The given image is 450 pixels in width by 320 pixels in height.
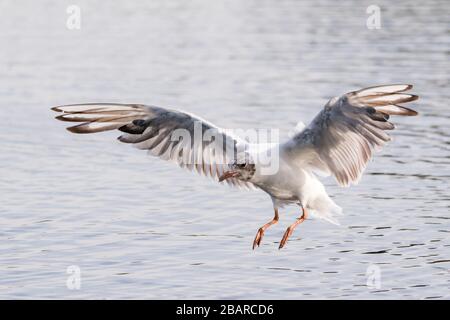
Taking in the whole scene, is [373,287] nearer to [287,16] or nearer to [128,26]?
[128,26]

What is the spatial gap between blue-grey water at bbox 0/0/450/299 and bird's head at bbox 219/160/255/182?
1.29m

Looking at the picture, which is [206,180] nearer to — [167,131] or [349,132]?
[167,131]

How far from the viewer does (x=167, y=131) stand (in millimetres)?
11242

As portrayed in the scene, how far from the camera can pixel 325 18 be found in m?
34.4

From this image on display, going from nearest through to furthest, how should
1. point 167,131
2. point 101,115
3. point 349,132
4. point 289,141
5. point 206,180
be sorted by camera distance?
point 349,132, point 289,141, point 101,115, point 167,131, point 206,180

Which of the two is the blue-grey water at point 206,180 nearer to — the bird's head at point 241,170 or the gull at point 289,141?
the gull at point 289,141

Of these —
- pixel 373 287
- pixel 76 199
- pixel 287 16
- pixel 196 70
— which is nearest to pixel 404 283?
pixel 373 287

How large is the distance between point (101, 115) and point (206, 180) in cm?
531

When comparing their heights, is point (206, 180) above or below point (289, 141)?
below

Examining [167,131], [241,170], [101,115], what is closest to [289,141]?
[241,170]

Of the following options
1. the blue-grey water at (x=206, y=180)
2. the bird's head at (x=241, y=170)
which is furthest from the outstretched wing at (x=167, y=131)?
the blue-grey water at (x=206, y=180)

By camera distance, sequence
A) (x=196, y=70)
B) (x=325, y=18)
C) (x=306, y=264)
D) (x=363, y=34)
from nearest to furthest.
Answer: (x=306, y=264) → (x=196, y=70) → (x=363, y=34) → (x=325, y=18)

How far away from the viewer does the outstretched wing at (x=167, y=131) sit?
1083cm
